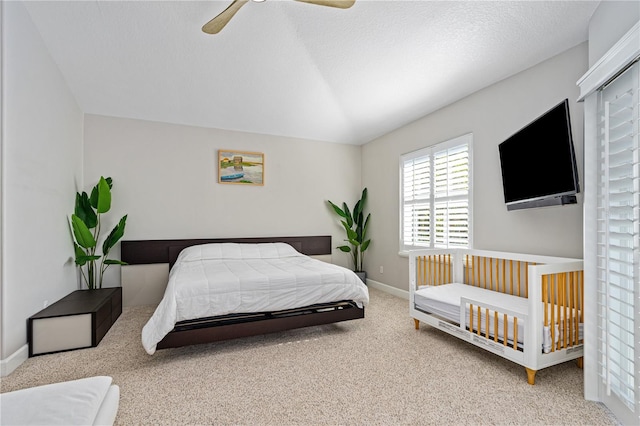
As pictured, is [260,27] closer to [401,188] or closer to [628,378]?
[401,188]

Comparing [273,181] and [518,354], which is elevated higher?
[273,181]

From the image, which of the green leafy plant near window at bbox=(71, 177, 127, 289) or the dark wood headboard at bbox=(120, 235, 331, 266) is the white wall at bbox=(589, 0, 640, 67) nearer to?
the dark wood headboard at bbox=(120, 235, 331, 266)

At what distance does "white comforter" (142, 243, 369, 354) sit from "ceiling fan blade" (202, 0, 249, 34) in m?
1.94

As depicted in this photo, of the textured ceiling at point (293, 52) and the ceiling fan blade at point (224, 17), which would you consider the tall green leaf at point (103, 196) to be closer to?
the textured ceiling at point (293, 52)

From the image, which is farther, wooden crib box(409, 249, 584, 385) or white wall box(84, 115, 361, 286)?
white wall box(84, 115, 361, 286)

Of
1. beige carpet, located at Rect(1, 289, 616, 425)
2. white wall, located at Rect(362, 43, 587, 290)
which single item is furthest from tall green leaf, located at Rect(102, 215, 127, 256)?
white wall, located at Rect(362, 43, 587, 290)

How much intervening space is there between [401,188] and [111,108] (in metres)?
3.95

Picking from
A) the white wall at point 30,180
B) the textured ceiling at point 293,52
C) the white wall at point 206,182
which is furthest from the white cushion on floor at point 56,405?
the white wall at point 206,182

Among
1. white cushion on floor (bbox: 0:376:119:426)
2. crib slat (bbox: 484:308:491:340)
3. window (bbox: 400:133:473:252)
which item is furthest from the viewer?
window (bbox: 400:133:473:252)

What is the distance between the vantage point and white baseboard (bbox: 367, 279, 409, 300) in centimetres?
426

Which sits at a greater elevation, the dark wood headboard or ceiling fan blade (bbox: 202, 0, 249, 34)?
ceiling fan blade (bbox: 202, 0, 249, 34)

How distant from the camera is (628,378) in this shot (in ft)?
5.39

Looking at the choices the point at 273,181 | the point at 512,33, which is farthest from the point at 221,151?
the point at 512,33

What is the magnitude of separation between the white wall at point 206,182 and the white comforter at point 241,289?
3.21 feet
